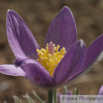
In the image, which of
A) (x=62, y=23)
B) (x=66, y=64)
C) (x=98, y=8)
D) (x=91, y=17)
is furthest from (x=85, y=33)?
(x=66, y=64)

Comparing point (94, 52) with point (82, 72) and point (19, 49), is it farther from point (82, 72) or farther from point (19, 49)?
point (19, 49)

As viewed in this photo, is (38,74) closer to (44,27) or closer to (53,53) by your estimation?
(53,53)

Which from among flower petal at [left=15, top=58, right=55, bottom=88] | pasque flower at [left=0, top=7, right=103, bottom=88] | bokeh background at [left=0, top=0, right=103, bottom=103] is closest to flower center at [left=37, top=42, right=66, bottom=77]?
pasque flower at [left=0, top=7, right=103, bottom=88]

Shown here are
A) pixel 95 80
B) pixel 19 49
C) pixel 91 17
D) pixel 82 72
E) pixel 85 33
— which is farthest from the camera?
pixel 91 17

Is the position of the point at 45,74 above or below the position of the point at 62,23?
below

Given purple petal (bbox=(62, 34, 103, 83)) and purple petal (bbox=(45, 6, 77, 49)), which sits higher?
purple petal (bbox=(45, 6, 77, 49))

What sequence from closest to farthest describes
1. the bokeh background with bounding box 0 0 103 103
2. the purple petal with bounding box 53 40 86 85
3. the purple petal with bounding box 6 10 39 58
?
the purple petal with bounding box 53 40 86 85, the purple petal with bounding box 6 10 39 58, the bokeh background with bounding box 0 0 103 103

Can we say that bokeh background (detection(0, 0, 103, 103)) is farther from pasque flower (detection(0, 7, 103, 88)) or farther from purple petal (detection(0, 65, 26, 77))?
purple petal (detection(0, 65, 26, 77))
